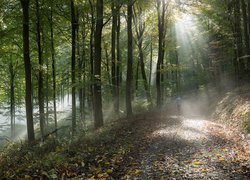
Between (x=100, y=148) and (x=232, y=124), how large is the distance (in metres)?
7.88

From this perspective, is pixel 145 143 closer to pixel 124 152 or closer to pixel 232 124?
pixel 124 152

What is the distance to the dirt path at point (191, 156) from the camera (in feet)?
21.3

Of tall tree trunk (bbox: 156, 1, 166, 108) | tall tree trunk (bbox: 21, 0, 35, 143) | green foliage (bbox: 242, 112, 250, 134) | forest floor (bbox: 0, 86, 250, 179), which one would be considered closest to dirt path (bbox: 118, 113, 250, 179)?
forest floor (bbox: 0, 86, 250, 179)

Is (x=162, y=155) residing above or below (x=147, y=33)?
below

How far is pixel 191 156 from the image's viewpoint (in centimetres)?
805

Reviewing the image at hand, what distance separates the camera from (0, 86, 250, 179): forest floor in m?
6.65

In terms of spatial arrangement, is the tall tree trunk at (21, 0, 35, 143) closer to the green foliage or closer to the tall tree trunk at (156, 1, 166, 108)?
the green foliage

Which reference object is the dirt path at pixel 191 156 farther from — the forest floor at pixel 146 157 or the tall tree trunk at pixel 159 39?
the tall tree trunk at pixel 159 39

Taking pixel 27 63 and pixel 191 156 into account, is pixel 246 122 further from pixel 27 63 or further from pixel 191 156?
pixel 27 63

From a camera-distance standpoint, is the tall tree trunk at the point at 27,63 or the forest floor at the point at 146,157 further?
the tall tree trunk at the point at 27,63

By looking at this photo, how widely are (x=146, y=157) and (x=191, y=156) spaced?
1498mm

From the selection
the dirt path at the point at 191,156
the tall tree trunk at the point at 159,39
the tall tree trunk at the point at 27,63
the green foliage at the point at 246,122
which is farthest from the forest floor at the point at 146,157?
the tall tree trunk at the point at 159,39

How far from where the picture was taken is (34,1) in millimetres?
15477

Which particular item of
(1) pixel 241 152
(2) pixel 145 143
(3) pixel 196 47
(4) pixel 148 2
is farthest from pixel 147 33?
(1) pixel 241 152
